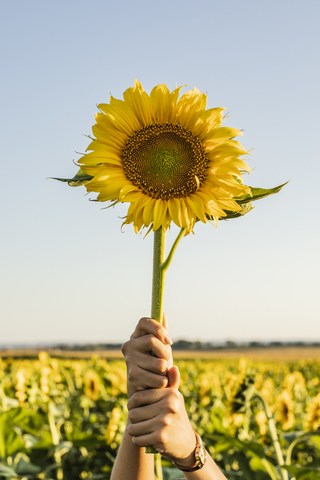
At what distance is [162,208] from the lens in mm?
1381

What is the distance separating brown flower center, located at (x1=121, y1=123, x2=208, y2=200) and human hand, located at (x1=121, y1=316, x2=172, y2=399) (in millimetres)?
431

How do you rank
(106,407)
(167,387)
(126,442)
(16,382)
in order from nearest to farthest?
(167,387) → (126,442) → (16,382) → (106,407)

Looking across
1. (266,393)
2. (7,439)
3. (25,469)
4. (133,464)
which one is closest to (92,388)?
(266,393)

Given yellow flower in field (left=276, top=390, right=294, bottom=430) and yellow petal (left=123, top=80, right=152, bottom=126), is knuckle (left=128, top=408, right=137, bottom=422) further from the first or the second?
yellow flower in field (left=276, top=390, right=294, bottom=430)

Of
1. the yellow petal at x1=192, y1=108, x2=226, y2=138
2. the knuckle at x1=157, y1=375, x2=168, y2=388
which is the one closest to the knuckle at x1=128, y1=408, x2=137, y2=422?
the knuckle at x1=157, y1=375, x2=168, y2=388

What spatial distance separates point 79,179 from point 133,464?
108cm

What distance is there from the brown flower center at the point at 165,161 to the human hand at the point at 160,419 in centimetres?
58

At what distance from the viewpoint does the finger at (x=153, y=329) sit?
1356 mm

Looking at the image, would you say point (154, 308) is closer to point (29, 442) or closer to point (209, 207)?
point (209, 207)

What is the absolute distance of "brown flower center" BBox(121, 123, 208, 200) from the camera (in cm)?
141

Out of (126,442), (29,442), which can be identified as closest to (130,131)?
(126,442)

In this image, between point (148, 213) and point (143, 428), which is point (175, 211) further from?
point (143, 428)

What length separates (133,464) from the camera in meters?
1.61

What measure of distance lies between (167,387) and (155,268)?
0.38 meters
